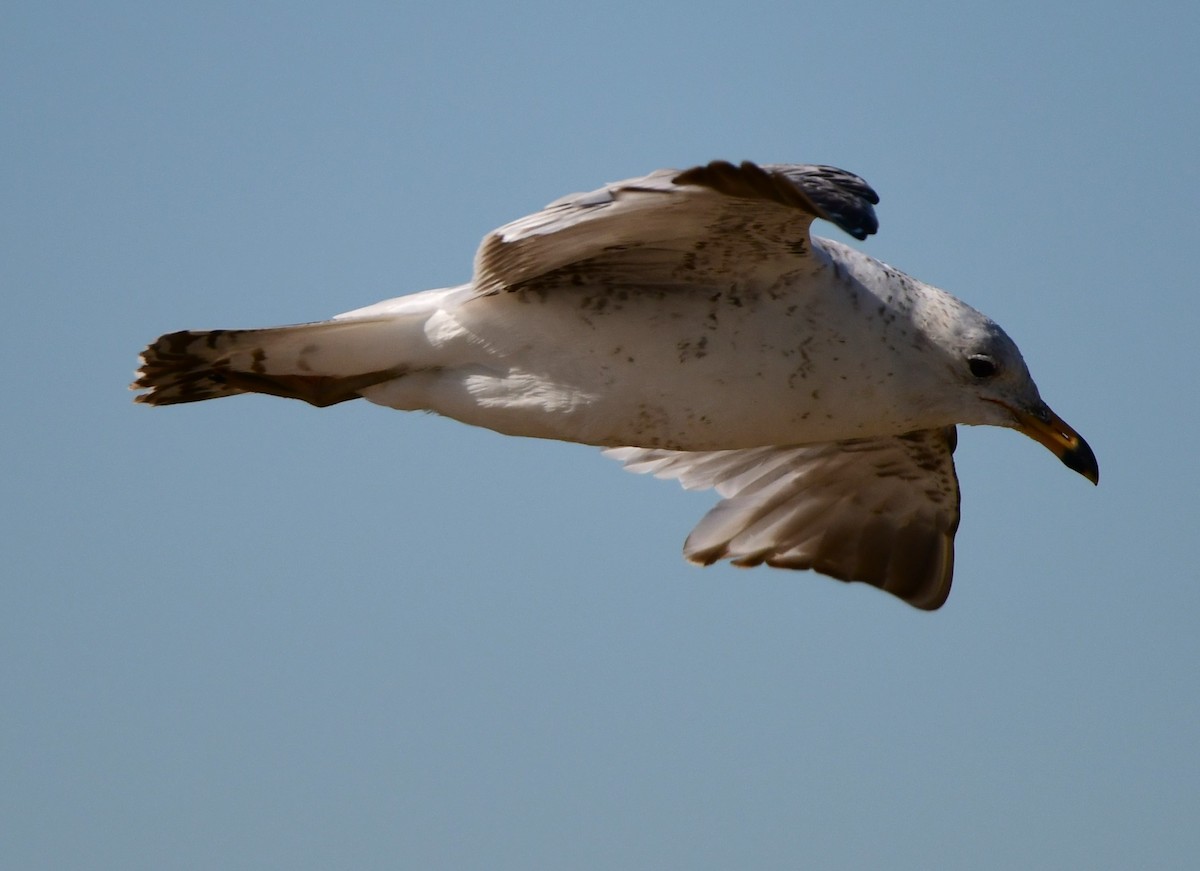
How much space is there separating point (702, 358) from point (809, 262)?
534mm

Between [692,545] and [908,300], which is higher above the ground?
[908,300]

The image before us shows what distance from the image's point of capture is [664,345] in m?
6.79

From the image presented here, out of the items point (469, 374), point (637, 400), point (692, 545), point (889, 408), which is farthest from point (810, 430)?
point (692, 545)

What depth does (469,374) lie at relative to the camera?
6859 mm

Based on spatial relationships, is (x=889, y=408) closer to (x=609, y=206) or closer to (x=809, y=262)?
(x=809, y=262)

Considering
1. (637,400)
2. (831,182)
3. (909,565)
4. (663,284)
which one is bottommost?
(909,565)

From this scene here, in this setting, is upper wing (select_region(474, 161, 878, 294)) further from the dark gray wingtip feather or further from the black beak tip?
the black beak tip

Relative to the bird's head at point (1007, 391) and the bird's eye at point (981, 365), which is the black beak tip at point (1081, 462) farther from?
the bird's eye at point (981, 365)

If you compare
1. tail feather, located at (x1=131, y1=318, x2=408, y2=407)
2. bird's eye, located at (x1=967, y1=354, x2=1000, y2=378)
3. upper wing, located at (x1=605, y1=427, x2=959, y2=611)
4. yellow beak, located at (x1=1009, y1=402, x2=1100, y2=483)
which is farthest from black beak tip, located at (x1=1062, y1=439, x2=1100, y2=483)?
tail feather, located at (x1=131, y1=318, x2=408, y2=407)

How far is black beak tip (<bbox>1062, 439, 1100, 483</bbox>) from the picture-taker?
295 inches

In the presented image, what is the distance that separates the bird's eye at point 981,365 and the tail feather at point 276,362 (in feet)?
7.31

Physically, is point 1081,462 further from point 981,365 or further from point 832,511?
point 832,511

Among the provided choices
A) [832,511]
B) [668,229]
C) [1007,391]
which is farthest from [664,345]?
[832,511]

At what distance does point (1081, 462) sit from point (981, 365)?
68 cm
